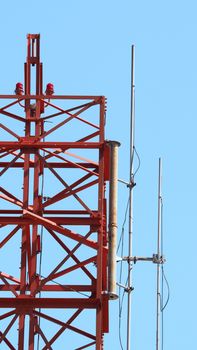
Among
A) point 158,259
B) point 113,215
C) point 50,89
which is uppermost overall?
point 50,89

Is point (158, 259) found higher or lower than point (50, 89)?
lower

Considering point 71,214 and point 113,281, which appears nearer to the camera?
point 113,281

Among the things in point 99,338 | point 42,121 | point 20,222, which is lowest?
point 99,338

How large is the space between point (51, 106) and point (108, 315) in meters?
5.56

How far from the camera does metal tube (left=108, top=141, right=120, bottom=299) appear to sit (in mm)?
38156

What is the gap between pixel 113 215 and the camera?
38.9 m

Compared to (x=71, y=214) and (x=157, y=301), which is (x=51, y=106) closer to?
(x=71, y=214)

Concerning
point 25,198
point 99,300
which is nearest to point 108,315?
point 99,300

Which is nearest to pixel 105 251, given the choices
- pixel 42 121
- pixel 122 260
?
pixel 122 260

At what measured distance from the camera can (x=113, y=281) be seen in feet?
125

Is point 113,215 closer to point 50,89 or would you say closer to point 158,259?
point 158,259

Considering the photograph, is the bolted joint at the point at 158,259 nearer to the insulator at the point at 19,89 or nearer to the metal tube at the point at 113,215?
the metal tube at the point at 113,215

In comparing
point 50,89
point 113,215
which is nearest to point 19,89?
point 50,89

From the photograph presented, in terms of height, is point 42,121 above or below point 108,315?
above
